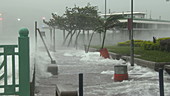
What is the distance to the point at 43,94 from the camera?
9305mm

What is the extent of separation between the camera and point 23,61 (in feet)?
19.1

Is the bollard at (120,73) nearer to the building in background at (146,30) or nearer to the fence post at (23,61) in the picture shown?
the fence post at (23,61)

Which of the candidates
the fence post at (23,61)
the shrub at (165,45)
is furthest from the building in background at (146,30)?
the fence post at (23,61)

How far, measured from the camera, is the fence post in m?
A: 5.75

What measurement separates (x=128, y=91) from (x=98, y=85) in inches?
68.8

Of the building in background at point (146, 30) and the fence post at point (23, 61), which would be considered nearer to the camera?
the fence post at point (23, 61)

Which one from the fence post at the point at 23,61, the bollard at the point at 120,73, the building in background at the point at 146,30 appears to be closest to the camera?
the fence post at the point at 23,61

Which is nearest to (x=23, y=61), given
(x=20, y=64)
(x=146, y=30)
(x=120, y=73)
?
(x=20, y=64)

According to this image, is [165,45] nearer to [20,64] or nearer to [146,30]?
[20,64]

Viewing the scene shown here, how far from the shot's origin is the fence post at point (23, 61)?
18.9 feet

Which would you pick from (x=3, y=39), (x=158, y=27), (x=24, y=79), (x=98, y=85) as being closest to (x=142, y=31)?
(x=158, y=27)

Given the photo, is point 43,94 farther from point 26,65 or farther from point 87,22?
point 87,22

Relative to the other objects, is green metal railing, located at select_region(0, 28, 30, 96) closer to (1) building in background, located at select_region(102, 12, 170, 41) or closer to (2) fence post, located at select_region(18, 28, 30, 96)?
(2) fence post, located at select_region(18, 28, 30, 96)

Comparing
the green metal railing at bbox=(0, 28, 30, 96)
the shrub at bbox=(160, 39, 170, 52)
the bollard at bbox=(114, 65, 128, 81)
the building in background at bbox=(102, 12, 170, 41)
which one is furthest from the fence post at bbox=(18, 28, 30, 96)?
the building in background at bbox=(102, 12, 170, 41)
